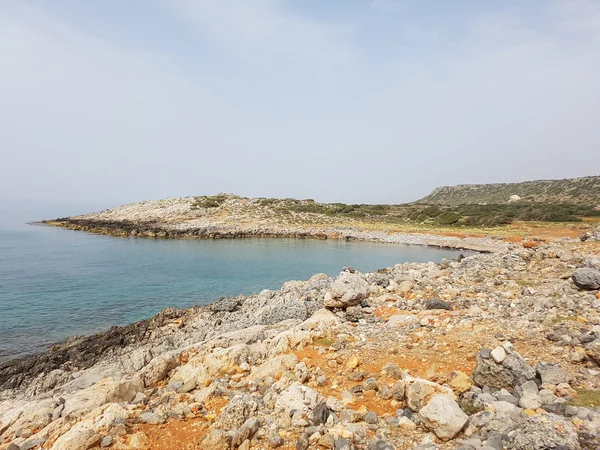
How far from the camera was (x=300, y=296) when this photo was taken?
15.5 m

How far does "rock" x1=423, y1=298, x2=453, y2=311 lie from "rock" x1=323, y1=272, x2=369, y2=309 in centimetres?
222

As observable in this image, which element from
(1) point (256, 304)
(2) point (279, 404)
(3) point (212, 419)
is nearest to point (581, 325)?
(2) point (279, 404)

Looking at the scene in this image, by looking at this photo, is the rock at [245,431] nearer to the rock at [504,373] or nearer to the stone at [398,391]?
the stone at [398,391]

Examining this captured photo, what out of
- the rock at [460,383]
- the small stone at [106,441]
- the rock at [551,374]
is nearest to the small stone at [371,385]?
the rock at [460,383]

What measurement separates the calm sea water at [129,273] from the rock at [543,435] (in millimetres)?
18561

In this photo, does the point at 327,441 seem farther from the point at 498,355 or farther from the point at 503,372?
the point at 498,355

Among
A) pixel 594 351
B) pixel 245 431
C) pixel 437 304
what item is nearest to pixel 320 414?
pixel 245 431

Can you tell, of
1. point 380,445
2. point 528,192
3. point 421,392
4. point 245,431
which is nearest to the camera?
point 380,445

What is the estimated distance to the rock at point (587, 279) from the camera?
35.2 ft

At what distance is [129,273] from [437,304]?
28.4 m

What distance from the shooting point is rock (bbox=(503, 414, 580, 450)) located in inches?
162

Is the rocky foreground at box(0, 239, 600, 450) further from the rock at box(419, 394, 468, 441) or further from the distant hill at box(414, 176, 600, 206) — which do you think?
the distant hill at box(414, 176, 600, 206)

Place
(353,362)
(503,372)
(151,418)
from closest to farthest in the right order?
(503,372) → (151,418) → (353,362)

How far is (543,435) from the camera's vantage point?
423 centimetres
